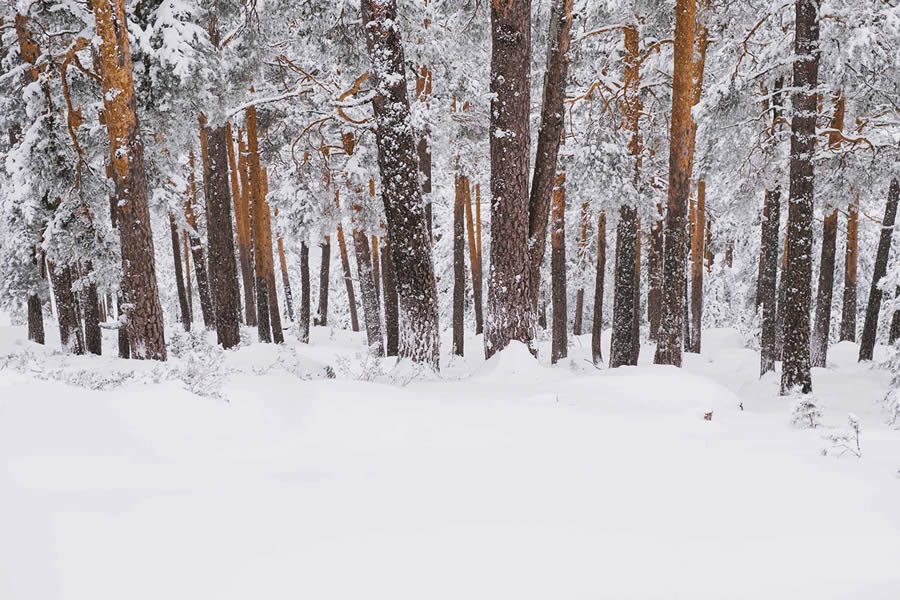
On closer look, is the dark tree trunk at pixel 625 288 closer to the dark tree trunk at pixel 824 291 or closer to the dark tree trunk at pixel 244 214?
the dark tree trunk at pixel 824 291

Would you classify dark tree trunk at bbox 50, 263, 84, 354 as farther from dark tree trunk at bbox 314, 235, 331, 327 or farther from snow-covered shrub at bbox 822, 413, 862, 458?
snow-covered shrub at bbox 822, 413, 862, 458

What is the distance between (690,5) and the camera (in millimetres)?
9469

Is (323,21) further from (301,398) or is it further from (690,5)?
(301,398)

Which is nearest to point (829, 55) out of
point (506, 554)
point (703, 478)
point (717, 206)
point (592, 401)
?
point (592, 401)

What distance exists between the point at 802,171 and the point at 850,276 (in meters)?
11.2

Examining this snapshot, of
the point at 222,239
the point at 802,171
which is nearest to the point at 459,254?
the point at 222,239

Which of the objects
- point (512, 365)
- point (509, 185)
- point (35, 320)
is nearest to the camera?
point (512, 365)

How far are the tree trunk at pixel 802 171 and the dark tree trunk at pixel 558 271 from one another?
754 cm

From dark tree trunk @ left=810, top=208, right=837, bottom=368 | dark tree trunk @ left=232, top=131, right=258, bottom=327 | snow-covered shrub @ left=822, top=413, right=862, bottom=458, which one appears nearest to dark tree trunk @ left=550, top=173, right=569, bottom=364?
dark tree trunk @ left=810, top=208, right=837, bottom=368

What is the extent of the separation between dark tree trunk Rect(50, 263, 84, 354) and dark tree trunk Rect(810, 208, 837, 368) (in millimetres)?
18047

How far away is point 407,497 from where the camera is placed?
11.2ft

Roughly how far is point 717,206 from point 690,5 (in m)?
18.4

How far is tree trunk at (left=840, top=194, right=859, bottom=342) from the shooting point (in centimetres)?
1718

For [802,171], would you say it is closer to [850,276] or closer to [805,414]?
[805,414]
